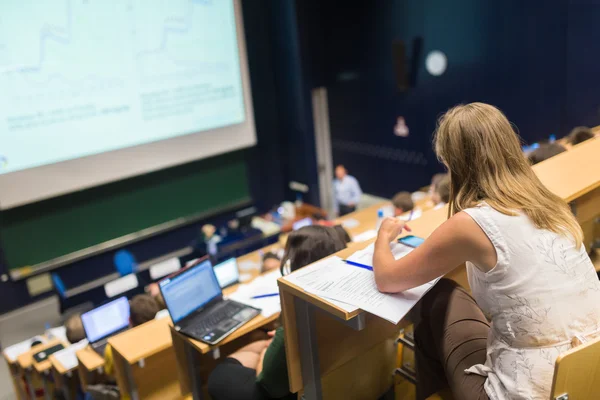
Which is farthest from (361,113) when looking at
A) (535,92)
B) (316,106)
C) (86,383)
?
(86,383)

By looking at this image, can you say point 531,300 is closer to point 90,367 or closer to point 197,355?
point 197,355

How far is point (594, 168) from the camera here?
232 centimetres

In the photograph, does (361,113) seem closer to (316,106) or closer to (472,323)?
(316,106)

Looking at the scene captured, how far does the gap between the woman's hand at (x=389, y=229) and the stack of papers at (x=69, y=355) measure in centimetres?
245

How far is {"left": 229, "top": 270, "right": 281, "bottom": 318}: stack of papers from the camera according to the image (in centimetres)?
257

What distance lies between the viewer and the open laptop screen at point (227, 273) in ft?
13.8

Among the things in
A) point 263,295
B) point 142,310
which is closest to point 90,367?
point 142,310

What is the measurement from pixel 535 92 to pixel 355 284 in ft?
15.4

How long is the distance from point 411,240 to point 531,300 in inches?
18.3

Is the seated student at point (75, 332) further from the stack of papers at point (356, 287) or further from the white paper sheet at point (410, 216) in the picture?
the stack of papers at point (356, 287)

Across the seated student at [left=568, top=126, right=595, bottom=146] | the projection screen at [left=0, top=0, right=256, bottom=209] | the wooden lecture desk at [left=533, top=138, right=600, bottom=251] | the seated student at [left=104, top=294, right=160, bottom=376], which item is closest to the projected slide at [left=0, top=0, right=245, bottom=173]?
the projection screen at [left=0, top=0, right=256, bottom=209]

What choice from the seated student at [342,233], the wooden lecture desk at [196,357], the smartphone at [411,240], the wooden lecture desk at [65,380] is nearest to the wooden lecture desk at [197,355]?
the wooden lecture desk at [196,357]

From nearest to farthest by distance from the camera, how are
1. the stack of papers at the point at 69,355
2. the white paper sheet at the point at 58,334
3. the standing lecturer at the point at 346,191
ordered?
1. the stack of papers at the point at 69,355
2. the white paper sheet at the point at 58,334
3. the standing lecturer at the point at 346,191

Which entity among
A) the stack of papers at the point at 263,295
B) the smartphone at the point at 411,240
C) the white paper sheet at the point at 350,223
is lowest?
the white paper sheet at the point at 350,223
